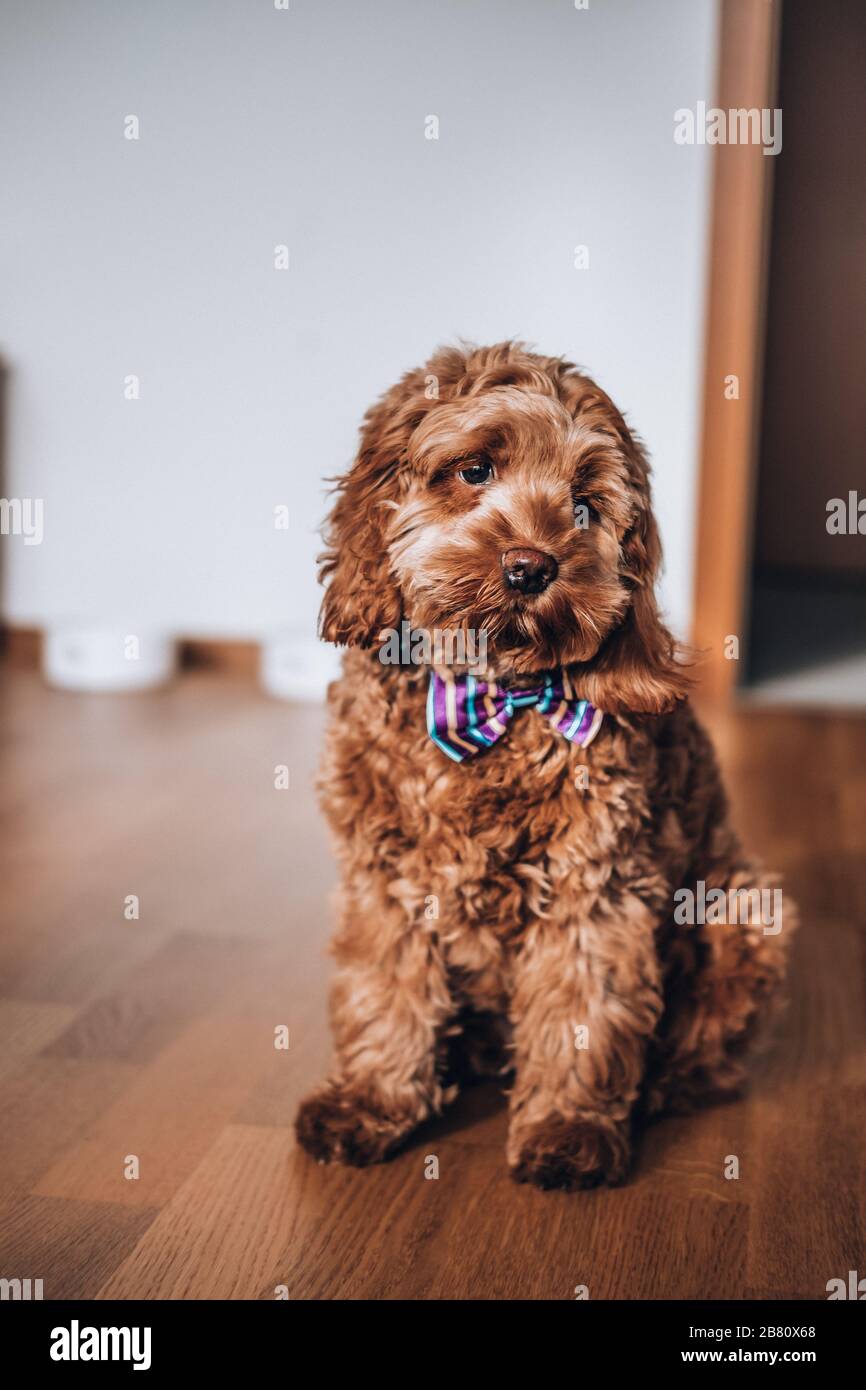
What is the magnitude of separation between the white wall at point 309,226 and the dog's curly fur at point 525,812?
2811mm

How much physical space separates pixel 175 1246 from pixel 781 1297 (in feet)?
2.33

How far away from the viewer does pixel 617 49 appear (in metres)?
4.19

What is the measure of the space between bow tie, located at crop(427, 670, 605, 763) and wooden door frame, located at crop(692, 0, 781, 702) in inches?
111

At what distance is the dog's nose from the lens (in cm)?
138

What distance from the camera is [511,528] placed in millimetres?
1396

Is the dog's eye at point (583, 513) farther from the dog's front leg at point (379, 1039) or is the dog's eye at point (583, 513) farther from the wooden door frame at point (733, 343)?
the wooden door frame at point (733, 343)

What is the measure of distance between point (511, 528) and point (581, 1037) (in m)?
0.67

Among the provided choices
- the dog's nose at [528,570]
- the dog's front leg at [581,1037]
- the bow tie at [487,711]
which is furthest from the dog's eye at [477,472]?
Result: the dog's front leg at [581,1037]

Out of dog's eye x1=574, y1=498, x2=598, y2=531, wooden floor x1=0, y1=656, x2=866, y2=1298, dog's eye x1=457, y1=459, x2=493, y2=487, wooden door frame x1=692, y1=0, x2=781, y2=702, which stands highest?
wooden door frame x1=692, y1=0, x2=781, y2=702

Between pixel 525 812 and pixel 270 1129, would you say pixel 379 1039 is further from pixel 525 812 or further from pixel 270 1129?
pixel 525 812

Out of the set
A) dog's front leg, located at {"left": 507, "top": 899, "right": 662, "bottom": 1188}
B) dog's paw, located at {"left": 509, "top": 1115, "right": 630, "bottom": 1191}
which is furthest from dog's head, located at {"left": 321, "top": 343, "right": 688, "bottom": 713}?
dog's paw, located at {"left": 509, "top": 1115, "right": 630, "bottom": 1191}

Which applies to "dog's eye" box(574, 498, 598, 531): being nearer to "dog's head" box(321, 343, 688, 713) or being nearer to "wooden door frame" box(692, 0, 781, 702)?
"dog's head" box(321, 343, 688, 713)

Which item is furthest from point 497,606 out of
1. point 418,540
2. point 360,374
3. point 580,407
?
point 360,374

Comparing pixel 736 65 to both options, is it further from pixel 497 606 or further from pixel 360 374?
pixel 497 606
